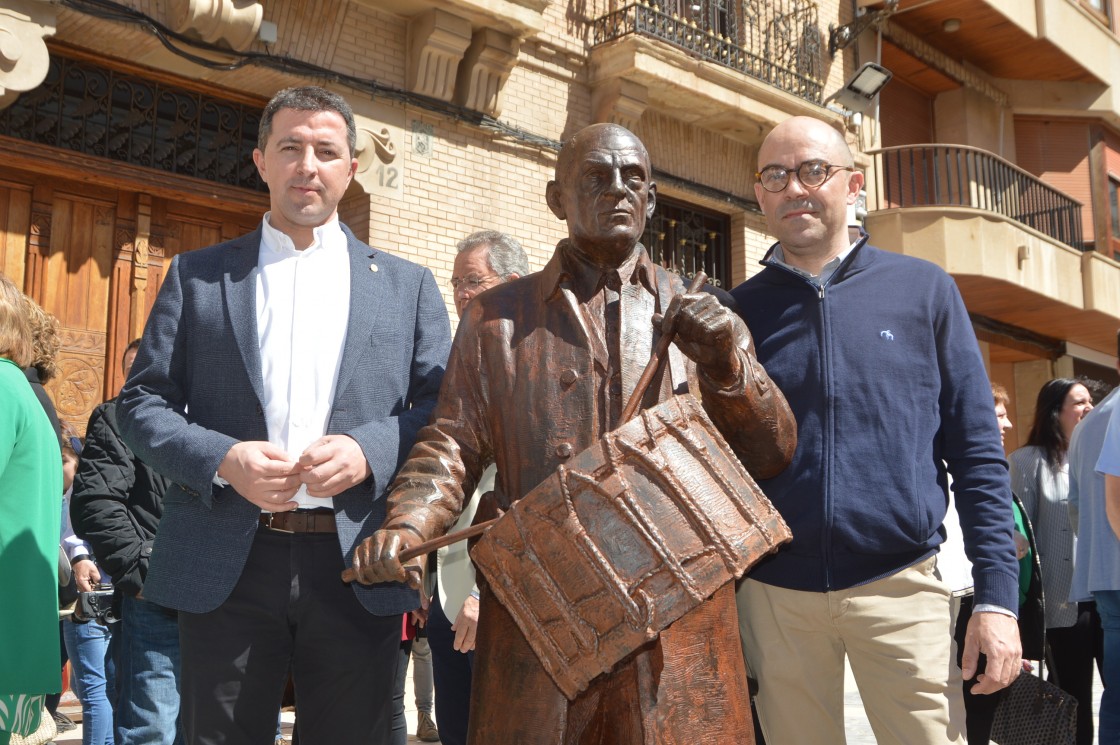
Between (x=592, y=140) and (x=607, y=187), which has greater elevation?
(x=592, y=140)

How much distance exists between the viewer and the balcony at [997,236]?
13.3 meters

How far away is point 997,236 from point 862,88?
3047 mm

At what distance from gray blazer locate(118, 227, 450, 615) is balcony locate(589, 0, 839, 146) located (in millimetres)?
7608

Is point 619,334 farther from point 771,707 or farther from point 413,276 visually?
point 771,707

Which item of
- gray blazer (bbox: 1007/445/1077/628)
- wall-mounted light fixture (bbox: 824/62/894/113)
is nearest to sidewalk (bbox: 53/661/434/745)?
gray blazer (bbox: 1007/445/1077/628)

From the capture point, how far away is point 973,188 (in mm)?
15523

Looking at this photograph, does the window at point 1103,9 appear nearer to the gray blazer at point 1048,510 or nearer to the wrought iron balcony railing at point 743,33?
the wrought iron balcony railing at point 743,33

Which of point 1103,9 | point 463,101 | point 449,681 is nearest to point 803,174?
point 449,681

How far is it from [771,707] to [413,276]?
57.7 inches

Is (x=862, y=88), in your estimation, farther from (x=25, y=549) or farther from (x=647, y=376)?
(x=25, y=549)

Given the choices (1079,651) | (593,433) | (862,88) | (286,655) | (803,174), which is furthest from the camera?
(862,88)

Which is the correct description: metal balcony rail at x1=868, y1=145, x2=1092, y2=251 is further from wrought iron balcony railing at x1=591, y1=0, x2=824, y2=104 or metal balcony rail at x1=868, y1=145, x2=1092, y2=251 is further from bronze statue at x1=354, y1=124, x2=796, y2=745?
bronze statue at x1=354, y1=124, x2=796, y2=745

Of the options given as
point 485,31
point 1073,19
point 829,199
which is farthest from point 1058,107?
point 829,199

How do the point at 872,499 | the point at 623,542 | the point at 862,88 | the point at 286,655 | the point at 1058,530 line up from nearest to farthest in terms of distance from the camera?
Answer: the point at 623,542 → the point at 286,655 → the point at 872,499 → the point at 1058,530 → the point at 862,88
